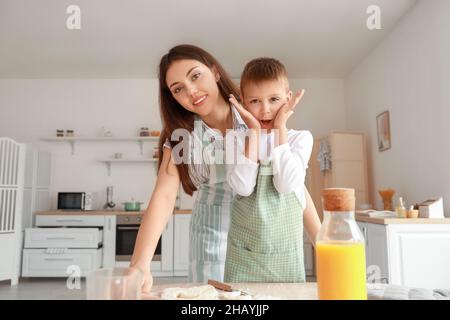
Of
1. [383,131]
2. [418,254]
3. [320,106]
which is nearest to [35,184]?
[320,106]

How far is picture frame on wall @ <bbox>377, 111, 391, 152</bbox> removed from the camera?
3.93m

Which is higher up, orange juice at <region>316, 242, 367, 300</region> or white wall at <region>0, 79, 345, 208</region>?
white wall at <region>0, 79, 345, 208</region>

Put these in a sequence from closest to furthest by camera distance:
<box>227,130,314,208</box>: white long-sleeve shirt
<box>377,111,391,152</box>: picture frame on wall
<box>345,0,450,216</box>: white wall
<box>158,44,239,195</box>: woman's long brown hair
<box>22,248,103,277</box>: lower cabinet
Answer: <box>227,130,314,208</box>: white long-sleeve shirt
<box>158,44,239,195</box>: woman's long brown hair
<box>345,0,450,216</box>: white wall
<box>377,111,391,152</box>: picture frame on wall
<box>22,248,103,277</box>: lower cabinet

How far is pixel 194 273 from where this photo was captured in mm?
1204

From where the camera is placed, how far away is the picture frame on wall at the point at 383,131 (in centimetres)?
393

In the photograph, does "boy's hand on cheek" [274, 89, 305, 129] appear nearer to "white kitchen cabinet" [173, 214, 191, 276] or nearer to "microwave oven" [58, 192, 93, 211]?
"white kitchen cabinet" [173, 214, 191, 276]

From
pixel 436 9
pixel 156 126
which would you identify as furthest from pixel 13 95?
pixel 436 9

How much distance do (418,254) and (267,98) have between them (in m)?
2.18

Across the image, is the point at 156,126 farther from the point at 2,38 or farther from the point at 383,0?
the point at 383,0

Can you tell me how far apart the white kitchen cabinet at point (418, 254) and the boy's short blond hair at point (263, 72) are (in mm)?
2007

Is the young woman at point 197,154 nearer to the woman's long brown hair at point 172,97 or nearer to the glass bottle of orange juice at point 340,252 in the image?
the woman's long brown hair at point 172,97

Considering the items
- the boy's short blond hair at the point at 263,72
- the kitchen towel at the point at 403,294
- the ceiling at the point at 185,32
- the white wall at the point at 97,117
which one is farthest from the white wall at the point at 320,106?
the kitchen towel at the point at 403,294

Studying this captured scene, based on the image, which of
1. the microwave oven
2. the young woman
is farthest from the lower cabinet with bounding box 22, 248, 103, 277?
the young woman

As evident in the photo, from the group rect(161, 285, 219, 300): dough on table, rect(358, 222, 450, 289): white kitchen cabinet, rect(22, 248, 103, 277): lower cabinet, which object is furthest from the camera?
rect(22, 248, 103, 277): lower cabinet
